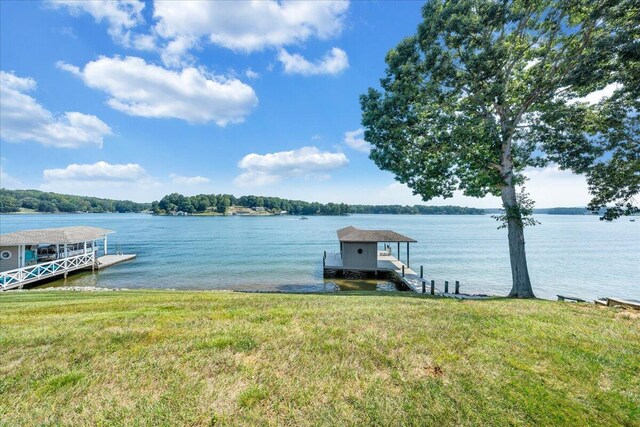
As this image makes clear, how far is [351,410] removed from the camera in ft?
10.6

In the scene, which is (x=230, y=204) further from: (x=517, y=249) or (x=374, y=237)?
(x=517, y=249)

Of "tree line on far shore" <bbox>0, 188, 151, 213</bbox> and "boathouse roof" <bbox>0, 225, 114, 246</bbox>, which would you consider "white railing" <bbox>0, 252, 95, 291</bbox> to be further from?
"tree line on far shore" <bbox>0, 188, 151, 213</bbox>

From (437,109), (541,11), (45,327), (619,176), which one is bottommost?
(45,327)

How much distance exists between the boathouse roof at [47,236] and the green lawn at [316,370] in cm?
2005

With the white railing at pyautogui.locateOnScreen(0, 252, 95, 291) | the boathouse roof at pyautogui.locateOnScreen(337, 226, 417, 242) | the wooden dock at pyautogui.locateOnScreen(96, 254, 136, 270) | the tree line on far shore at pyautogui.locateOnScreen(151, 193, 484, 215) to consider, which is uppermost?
the tree line on far shore at pyautogui.locateOnScreen(151, 193, 484, 215)

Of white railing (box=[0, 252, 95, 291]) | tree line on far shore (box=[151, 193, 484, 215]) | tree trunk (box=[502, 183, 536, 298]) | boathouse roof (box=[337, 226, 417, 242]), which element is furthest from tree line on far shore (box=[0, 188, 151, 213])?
tree trunk (box=[502, 183, 536, 298])

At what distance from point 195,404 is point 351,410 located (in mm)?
1804

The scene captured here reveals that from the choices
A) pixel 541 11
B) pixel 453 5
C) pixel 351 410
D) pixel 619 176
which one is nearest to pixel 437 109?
pixel 453 5

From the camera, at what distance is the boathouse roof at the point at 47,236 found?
20.1 m

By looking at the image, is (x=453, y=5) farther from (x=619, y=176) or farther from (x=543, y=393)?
(x=543, y=393)

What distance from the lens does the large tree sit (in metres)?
10.6

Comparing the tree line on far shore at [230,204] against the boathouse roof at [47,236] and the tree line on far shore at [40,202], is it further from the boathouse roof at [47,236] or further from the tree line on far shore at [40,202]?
the boathouse roof at [47,236]

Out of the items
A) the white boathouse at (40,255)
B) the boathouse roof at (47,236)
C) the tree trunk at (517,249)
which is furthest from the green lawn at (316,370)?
the boathouse roof at (47,236)

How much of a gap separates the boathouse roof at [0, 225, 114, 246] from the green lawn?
65.8ft
